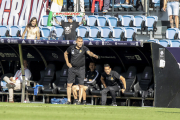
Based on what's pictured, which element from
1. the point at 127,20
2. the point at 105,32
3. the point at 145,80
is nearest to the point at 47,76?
the point at 145,80

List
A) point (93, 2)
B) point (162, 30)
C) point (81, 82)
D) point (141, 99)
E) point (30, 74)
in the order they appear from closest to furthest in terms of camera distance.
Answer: point (81, 82)
point (141, 99)
point (30, 74)
point (162, 30)
point (93, 2)

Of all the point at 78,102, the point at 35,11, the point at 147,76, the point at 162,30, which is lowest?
the point at 78,102

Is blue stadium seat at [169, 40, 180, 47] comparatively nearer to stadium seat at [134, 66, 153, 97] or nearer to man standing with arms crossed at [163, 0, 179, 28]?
man standing with arms crossed at [163, 0, 179, 28]

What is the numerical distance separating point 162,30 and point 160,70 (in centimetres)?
681

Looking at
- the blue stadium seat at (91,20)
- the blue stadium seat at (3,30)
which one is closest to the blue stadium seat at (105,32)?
the blue stadium seat at (91,20)

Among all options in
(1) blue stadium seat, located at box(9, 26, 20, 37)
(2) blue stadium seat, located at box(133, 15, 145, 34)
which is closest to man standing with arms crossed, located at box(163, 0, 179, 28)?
(2) blue stadium seat, located at box(133, 15, 145, 34)

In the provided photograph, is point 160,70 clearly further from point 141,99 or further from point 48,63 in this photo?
point 48,63

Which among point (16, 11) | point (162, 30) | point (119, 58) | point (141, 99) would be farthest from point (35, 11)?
point (141, 99)

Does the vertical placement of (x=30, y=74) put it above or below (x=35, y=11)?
below

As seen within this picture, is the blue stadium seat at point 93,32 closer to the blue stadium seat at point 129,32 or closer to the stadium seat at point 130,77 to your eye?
the blue stadium seat at point 129,32

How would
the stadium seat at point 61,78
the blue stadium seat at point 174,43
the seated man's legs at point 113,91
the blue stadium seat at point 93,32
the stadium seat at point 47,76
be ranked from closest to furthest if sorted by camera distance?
the seated man's legs at point 113,91 → the stadium seat at point 61,78 → the stadium seat at point 47,76 → the blue stadium seat at point 174,43 → the blue stadium seat at point 93,32

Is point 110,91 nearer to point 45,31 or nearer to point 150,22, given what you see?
point 150,22

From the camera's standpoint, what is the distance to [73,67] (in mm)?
10188

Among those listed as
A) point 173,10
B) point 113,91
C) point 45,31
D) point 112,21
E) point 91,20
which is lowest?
point 113,91
